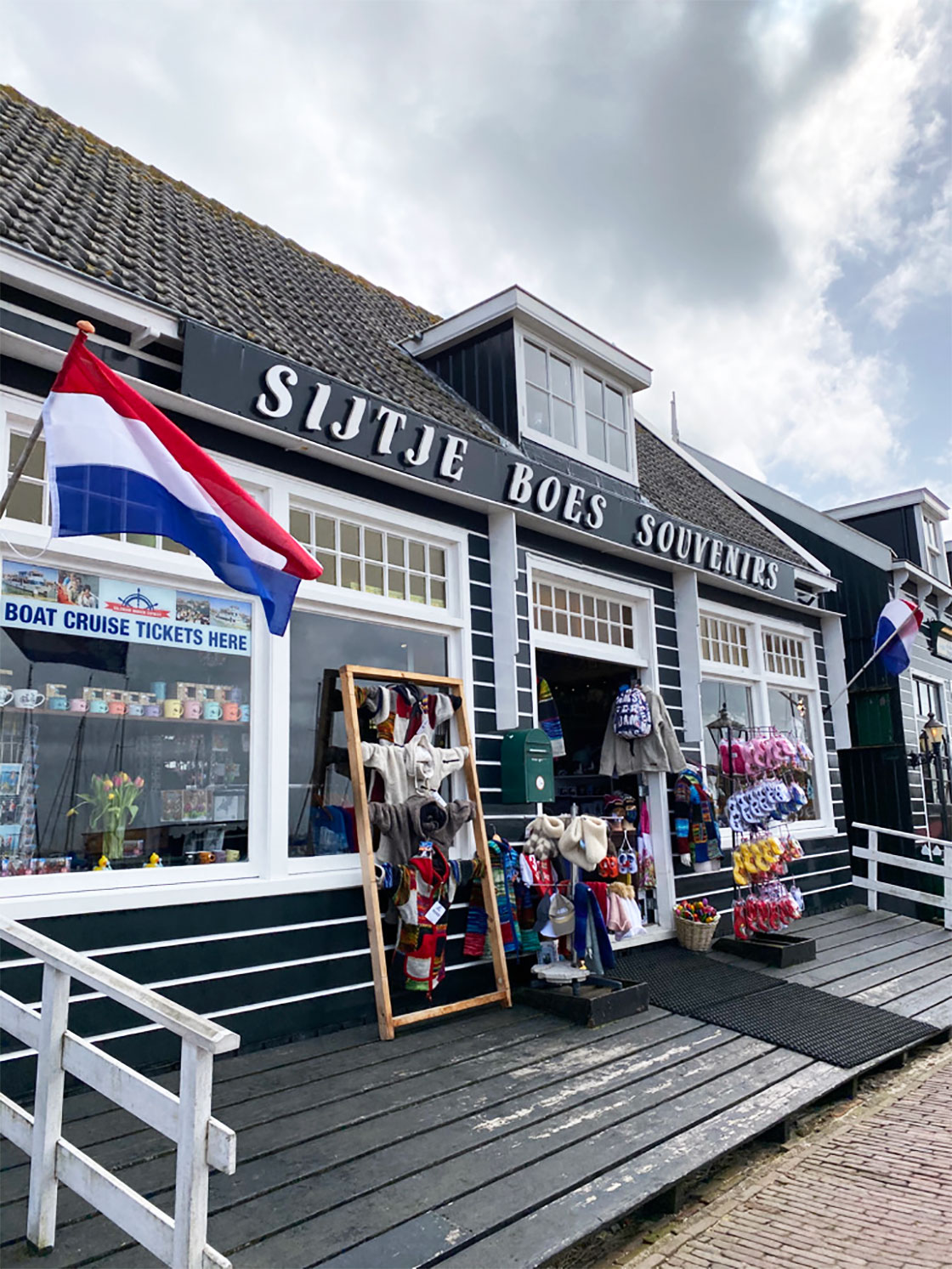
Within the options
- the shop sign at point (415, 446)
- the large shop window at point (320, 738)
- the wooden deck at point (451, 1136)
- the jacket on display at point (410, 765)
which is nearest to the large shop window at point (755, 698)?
the shop sign at point (415, 446)

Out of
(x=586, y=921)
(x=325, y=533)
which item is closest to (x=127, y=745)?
(x=325, y=533)

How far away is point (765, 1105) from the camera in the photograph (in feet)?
14.8

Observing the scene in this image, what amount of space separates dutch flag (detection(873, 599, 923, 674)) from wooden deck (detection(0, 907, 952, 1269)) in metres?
6.30

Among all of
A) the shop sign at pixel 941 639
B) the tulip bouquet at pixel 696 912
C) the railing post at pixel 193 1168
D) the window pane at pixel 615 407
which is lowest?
the tulip bouquet at pixel 696 912

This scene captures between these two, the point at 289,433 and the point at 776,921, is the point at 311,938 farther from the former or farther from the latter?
the point at 776,921

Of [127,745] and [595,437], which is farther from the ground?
[595,437]

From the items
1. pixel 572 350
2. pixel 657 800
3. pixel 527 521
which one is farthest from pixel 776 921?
pixel 572 350

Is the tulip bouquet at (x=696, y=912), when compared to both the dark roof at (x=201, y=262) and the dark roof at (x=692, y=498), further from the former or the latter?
the dark roof at (x=201, y=262)

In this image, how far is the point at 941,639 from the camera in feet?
47.1

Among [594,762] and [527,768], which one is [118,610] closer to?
[527,768]

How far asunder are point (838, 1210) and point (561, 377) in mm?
6703

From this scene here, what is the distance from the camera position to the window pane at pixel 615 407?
8.70 m

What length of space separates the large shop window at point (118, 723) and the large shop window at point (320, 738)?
35 cm

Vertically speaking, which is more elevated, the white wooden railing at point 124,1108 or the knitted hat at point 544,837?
the knitted hat at point 544,837
